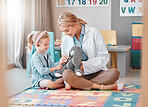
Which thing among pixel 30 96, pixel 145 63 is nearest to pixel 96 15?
pixel 30 96

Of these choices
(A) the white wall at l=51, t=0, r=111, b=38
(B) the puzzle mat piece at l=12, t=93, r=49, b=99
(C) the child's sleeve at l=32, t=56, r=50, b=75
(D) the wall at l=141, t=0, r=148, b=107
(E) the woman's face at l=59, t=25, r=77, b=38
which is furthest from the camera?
(A) the white wall at l=51, t=0, r=111, b=38

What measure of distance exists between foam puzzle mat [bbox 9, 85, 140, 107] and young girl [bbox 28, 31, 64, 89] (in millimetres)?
78

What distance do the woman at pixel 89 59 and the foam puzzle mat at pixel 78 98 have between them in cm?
8

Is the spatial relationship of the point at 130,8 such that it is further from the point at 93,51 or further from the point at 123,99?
the point at 123,99

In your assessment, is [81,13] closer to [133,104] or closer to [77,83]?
[77,83]

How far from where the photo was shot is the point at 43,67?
249 centimetres

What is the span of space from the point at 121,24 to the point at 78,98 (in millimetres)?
2601

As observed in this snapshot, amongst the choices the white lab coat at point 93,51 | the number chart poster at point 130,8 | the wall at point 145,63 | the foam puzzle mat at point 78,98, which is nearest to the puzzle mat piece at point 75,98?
the foam puzzle mat at point 78,98

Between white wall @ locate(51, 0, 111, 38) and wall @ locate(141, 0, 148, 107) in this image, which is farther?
white wall @ locate(51, 0, 111, 38)

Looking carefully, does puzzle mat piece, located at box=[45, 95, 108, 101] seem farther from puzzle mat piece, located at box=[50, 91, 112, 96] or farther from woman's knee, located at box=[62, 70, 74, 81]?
woman's knee, located at box=[62, 70, 74, 81]

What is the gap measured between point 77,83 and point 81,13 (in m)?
2.62

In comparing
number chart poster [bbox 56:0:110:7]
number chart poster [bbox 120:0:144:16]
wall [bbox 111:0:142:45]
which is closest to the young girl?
wall [bbox 111:0:142:45]

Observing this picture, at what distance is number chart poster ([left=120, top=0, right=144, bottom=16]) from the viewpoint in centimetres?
441

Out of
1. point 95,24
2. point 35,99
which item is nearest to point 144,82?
point 35,99
